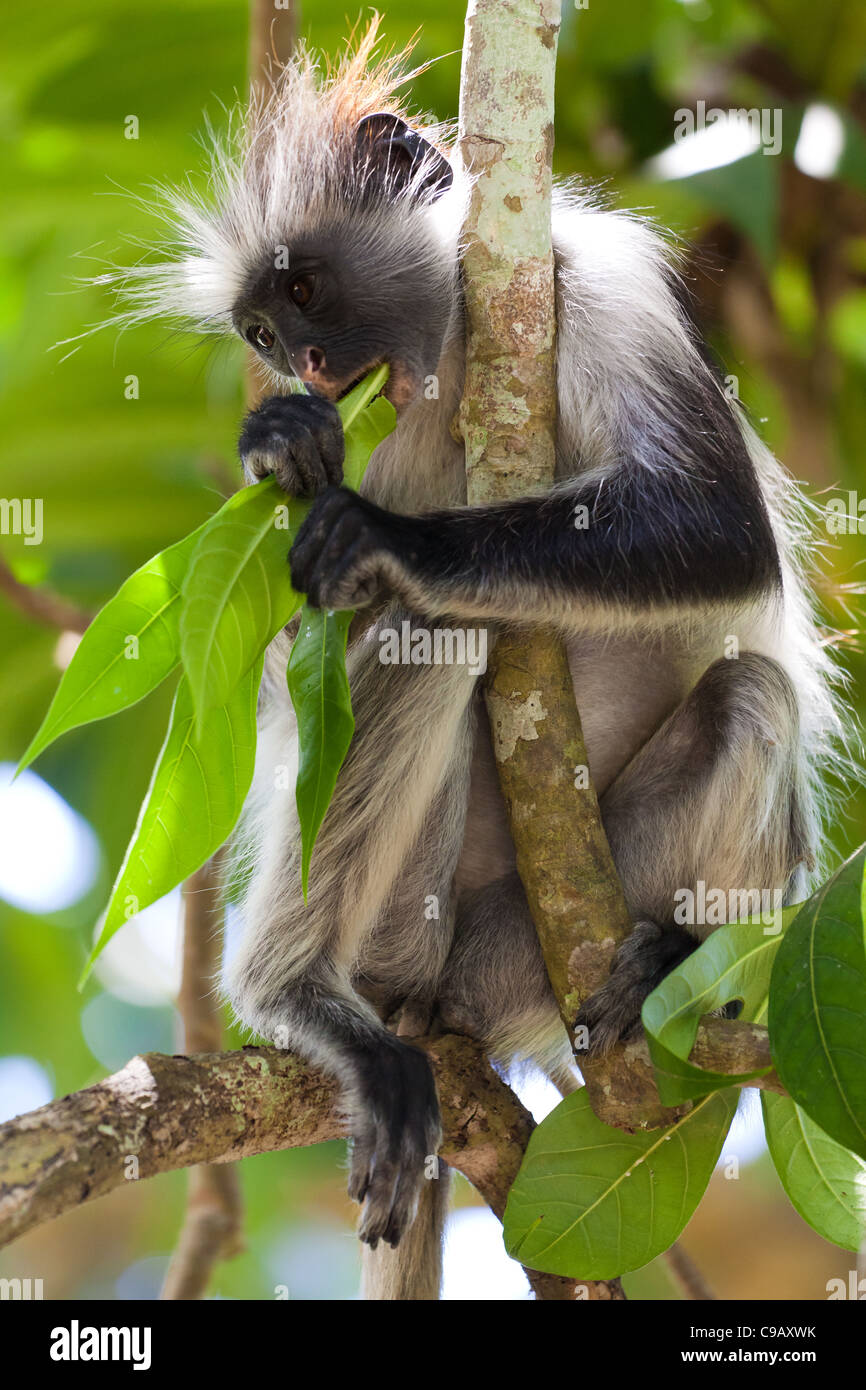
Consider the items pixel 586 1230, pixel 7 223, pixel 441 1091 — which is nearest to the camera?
pixel 586 1230

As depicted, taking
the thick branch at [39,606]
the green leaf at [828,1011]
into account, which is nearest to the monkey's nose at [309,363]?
the thick branch at [39,606]

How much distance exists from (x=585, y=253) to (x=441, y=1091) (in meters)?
1.98

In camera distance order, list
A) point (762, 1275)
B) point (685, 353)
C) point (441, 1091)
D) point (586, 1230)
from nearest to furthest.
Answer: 1. point (586, 1230)
2. point (441, 1091)
3. point (685, 353)
4. point (762, 1275)

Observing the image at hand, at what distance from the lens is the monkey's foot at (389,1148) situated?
277cm

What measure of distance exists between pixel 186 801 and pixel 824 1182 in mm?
1295

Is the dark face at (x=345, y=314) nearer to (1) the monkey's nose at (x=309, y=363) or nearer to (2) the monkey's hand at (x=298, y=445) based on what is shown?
(1) the monkey's nose at (x=309, y=363)

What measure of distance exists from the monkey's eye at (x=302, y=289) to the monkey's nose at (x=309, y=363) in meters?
0.22

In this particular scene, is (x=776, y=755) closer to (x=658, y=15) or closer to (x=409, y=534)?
(x=409, y=534)

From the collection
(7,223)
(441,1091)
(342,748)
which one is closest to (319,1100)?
(441,1091)

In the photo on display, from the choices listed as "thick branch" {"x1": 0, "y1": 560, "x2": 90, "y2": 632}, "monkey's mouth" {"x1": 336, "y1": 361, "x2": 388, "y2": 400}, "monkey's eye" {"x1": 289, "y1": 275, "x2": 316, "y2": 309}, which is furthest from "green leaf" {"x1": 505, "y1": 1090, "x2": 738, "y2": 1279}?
"thick branch" {"x1": 0, "y1": 560, "x2": 90, "y2": 632}


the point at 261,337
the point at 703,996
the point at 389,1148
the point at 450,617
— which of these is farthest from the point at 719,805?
the point at 261,337

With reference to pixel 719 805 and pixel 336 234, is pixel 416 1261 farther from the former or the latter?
pixel 336 234

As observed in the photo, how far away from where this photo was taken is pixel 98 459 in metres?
5.62

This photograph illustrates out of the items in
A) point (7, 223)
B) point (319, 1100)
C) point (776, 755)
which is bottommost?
point (319, 1100)
